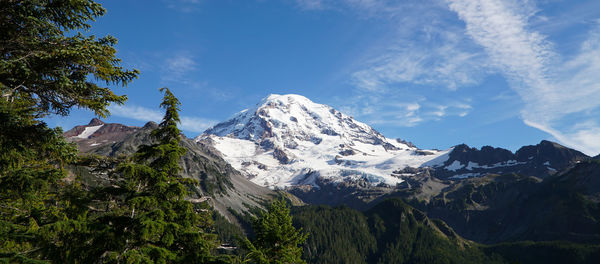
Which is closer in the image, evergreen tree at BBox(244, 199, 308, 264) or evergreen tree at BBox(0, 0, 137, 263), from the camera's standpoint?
evergreen tree at BBox(0, 0, 137, 263)

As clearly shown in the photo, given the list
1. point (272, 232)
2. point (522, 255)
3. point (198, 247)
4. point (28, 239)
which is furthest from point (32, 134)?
point (522, 255)

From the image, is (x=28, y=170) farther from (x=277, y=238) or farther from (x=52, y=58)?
(x=277, y=238)

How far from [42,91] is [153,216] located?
5.67m

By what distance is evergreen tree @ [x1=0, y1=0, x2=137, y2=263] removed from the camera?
31.0 feet

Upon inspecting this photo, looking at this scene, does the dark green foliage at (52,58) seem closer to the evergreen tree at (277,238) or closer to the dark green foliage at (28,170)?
the dark green foliage at (28,170)

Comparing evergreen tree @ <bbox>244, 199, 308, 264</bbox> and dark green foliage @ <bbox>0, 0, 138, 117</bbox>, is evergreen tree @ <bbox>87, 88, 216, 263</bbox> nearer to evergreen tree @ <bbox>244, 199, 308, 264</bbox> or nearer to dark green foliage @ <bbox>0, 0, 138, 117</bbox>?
dark green foliage @ <bbox>0, 0, 138, 117</bbox>

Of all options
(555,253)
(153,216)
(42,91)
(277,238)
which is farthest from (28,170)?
(555,253)

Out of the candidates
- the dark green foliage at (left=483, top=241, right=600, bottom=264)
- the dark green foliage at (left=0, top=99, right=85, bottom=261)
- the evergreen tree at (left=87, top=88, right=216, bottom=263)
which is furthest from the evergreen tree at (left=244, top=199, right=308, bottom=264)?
the dark green foliage at (left=483, top=241, right=600, bottom=264)

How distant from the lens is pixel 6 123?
29.9 ft

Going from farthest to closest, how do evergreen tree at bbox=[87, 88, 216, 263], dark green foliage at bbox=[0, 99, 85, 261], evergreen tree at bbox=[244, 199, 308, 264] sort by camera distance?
evergreen tree at bbox=[244, 199, 308, 264], evergreen tree at bbox=[87, 88, 216, 263], dark green foliage at bbox=[0, 99, 85, 261]

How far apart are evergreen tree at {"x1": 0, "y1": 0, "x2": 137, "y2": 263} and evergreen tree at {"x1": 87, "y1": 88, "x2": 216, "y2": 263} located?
1.55 metres

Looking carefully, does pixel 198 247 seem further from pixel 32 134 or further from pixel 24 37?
pixel 24 37

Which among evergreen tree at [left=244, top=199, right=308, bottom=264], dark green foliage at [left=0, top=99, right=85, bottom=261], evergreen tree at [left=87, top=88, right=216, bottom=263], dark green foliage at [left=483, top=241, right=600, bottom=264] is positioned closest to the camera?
dark green foliage at [left=0, top=99, right=85, bottom=261]

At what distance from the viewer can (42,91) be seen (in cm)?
1044
